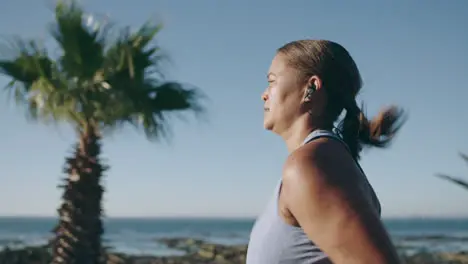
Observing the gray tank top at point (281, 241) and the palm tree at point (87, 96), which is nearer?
the gray tank top at point (281, 241)

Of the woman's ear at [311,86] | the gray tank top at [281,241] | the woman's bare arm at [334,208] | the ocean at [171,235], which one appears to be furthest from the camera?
the ocean at [171,235]

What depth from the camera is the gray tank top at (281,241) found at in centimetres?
117

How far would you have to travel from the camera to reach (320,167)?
108 centimetres

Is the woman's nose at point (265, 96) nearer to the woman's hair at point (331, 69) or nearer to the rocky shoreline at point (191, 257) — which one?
the woman's hair at point (331, 69)

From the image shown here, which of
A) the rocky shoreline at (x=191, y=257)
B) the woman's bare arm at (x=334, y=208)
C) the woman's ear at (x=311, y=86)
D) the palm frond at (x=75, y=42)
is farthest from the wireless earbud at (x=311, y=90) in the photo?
the rocky shoreline at (x=191, y=257)

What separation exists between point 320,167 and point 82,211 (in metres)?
7.88

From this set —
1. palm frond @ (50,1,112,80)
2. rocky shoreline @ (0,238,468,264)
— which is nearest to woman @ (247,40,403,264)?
palm frond @ (50,1,112,80)

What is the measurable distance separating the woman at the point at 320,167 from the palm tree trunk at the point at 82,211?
24.5 feet

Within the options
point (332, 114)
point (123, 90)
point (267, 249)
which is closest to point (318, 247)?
point (267, 249)

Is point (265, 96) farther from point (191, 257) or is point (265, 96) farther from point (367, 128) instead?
point (191, 257)

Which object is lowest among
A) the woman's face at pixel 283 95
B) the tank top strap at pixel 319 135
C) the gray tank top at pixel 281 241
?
the gray tank top at pixel 281 241

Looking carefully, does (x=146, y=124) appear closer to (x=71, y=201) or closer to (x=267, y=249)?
(x=71, y=201)

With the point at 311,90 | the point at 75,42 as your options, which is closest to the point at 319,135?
the point at 311,90

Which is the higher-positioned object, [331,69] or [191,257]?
[331,69]
